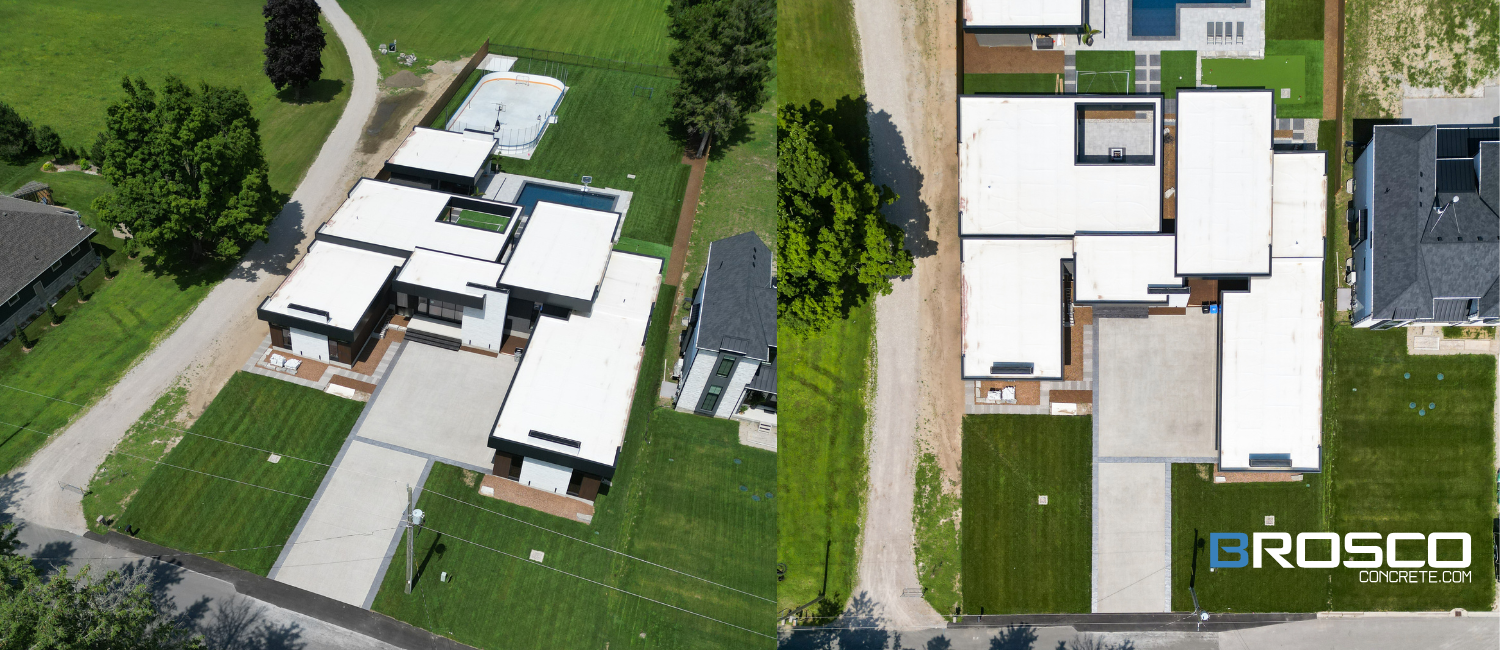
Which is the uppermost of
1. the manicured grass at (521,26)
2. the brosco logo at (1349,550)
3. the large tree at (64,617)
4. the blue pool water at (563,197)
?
the manicured grass at (521,26)

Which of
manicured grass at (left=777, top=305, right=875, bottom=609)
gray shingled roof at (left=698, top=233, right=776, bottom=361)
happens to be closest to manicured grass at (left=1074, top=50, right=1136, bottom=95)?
manicured grass at (left=777, top=305, right=875, bottom=609)

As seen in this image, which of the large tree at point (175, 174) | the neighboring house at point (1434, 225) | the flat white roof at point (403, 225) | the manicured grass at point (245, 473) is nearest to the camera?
the manicured grass at point (245, 473)

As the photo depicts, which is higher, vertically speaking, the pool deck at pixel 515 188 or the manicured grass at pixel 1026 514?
the pool deck at pixel 515 188

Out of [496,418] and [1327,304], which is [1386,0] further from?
[496,418]

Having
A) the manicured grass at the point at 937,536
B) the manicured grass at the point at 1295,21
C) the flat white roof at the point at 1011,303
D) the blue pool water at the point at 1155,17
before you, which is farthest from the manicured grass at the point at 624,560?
the manicured grass at the point at 1295,21

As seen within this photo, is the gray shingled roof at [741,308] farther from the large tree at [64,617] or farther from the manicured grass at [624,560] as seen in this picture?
the large tree at [64,617]

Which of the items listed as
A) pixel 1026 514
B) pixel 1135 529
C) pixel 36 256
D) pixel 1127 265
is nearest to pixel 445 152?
pixel 36 256

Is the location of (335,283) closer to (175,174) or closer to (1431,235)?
(175,174)
